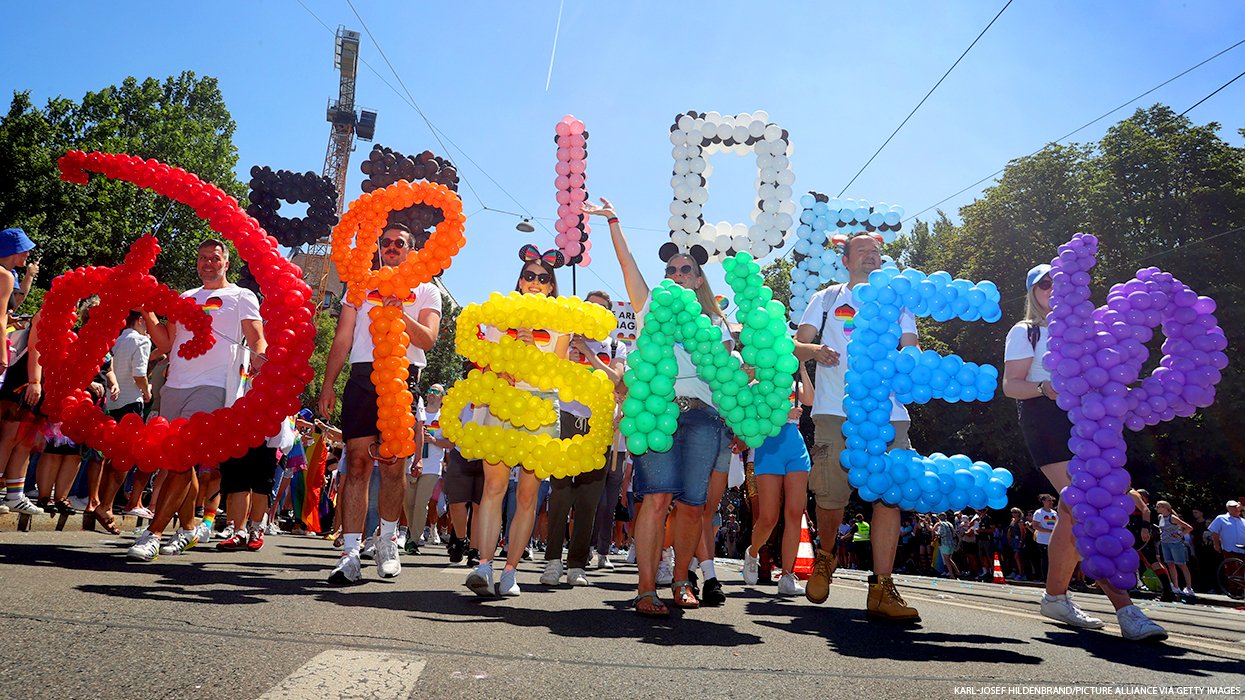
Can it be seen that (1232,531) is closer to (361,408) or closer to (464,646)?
(361,408)

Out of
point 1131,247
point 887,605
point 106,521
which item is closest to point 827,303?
point 887,605

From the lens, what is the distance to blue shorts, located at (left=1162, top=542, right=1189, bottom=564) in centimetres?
1430

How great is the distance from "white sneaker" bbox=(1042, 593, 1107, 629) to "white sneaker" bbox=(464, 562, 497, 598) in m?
3.37

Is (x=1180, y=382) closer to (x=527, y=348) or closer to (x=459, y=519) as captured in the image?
(x=527, y=348)

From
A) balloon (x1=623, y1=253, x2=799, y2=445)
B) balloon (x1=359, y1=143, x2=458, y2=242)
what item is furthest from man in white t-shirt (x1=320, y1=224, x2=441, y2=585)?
balloon (x1=359, y1=143, x2=458, y2=242)

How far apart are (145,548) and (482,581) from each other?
2349 millimetres

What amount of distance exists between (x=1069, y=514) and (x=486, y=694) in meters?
3.89

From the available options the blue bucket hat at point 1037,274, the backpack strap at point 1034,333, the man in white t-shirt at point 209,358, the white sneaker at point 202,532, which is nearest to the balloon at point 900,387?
the backpack strap at point 1034,333

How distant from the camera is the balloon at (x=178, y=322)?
562 cm

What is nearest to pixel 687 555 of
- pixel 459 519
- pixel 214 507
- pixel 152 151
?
pixel 459 519

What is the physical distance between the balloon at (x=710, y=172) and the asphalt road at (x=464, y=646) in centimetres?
350

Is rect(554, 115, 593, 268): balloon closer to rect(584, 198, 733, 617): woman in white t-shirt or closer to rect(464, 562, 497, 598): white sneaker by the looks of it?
rect(584, 198, 733, 617): woman in white t-shirt

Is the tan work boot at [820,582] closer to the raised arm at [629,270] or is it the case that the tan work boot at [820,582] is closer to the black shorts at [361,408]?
the raised arm at [629,270]

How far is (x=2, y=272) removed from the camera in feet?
19.3
